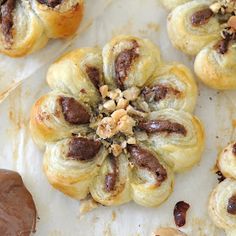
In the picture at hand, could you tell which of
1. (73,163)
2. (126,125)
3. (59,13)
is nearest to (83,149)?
(73,163)

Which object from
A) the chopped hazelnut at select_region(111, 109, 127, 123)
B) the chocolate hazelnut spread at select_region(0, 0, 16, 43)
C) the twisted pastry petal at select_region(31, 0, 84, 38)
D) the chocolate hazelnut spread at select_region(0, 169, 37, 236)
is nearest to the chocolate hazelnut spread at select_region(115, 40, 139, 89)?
the chopped hazelnut at select_region(111, 109, 127, 123)

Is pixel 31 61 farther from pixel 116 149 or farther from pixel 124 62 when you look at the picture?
pixel 116 149

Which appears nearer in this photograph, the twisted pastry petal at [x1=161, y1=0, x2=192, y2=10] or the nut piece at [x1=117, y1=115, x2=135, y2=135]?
the nut piece at [x1=117, y1=115, x2=135, y2=135]

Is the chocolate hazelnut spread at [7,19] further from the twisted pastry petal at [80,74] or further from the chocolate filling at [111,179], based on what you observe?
the chocolate filling at [111,179]

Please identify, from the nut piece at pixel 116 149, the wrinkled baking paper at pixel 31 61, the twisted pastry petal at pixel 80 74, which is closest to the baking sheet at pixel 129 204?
the wrinkled baking paper at pixel 31 61

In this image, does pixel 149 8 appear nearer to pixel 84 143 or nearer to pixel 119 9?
pixel 119 9

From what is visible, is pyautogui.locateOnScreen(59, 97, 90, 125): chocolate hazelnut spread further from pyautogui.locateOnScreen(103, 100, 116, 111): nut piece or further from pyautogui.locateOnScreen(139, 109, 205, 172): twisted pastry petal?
pyautogui.locateOnScreen(139, 109, 205, 172): twisted pastry petal

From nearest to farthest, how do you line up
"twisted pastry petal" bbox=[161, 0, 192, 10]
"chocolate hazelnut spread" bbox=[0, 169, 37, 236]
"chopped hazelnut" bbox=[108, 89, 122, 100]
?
"chocolate hazelnut spread" bbox=[0, 169, 37, 236]
"chopped hazelnut" bbox=[108, 89, 122, 100]
"twisted pastry petal" bbox=[161, 0, 192, 10]
